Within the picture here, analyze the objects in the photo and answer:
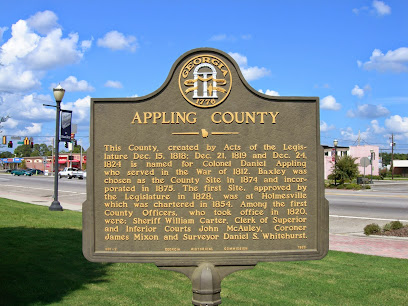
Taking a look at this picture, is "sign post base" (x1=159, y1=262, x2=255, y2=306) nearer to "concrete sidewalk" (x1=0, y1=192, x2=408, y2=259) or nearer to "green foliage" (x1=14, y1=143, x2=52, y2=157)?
"concrete sidewalk" (x1=0, y1=192, x2=408, y2=259)

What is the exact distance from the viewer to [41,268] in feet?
27.3

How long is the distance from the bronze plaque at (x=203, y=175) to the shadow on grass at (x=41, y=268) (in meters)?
2.94

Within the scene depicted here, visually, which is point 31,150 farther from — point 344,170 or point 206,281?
point 206,281

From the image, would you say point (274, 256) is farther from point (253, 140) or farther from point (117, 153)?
point (117, 153)

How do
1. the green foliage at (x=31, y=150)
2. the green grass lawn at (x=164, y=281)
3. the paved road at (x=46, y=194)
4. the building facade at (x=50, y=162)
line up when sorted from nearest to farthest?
1. the green grass lawn at (x=164, y=281)
2. the paved road at (x=46, y=194)
3. the building facade at (x=50, y=162)
4. the green foliage at (x=31, y=150)

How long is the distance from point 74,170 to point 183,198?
195ft

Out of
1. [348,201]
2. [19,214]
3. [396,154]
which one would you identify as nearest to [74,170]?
[348,201]

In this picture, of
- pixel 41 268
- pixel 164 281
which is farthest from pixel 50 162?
pixel 164 281

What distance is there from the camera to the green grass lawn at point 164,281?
7.07m

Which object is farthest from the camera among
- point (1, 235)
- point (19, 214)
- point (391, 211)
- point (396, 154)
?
point (396, 154)

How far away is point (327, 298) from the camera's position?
23.8ft

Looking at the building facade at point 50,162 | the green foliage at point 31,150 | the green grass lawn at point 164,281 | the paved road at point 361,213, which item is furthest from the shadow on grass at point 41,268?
the green foliage at point 31,150

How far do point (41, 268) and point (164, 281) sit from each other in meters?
2.30

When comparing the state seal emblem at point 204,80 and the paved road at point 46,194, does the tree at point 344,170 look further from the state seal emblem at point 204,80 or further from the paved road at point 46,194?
the state seal emblem at point 204,80
